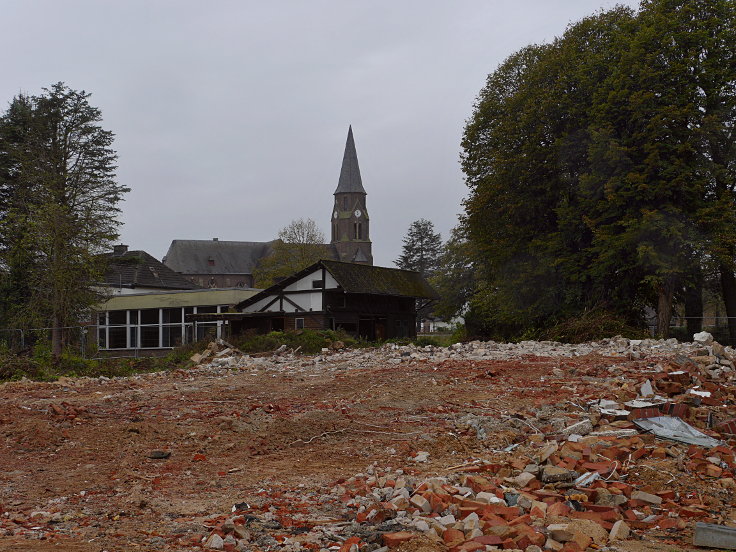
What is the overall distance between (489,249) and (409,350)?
12714mm

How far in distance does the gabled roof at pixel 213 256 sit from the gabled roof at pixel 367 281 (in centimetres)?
5690

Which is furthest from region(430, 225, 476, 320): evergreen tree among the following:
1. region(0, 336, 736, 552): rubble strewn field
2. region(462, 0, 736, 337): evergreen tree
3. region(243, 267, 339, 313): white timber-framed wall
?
region(0, 336, 736, 552): rubble strewn field

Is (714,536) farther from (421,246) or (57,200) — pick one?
(421,246)

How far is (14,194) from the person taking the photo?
36.1m

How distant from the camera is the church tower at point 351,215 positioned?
98.9m

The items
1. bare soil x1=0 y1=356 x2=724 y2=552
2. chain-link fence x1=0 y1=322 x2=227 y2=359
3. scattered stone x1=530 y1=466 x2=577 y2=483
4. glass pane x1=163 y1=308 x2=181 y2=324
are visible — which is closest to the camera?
bare soil x1=0 y1=356 x2=724 y2=552

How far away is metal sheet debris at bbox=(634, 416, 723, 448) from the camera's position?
8641 millimetres

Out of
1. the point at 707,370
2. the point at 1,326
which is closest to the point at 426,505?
the point at 707,370

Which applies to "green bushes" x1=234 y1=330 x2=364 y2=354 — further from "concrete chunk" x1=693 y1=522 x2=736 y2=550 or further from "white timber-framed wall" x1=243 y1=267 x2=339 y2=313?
"concrete chunk" x1=693 y1=522 x2=736 y2=550

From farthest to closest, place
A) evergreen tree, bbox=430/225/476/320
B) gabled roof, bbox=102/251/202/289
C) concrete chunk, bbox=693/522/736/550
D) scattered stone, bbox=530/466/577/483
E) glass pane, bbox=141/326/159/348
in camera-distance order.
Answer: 1. evergreen tree, bbox=430/225/476/320
2. gabled roof, bbox=102/251/202/289
3. glass pane, bbox=141/326/159/348
4. scattered stone, bbox=530/466/577/483
5. concrete chunk, bbox=693/522/736/550

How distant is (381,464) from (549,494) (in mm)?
2293

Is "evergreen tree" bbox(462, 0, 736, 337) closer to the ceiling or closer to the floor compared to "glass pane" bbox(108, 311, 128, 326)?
closer to the ceiling

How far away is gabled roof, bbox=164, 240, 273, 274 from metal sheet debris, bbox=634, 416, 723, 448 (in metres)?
86.9

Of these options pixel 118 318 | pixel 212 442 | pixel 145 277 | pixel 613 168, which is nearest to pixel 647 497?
pixel 212 442
